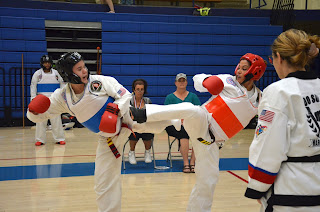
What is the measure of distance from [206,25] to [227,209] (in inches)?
318

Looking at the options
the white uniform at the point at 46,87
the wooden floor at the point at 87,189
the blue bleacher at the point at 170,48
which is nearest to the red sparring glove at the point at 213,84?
the wooden floor at the point at 87,189

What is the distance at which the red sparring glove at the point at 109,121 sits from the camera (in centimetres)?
287

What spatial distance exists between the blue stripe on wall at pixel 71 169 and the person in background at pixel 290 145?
3.87 m

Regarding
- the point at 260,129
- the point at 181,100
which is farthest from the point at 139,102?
the point at 260,129

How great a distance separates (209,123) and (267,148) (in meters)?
1.57

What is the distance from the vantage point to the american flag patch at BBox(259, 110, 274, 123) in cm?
174

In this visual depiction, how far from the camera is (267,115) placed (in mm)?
1762

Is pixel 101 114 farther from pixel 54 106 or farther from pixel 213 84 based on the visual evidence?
pixel 213 84

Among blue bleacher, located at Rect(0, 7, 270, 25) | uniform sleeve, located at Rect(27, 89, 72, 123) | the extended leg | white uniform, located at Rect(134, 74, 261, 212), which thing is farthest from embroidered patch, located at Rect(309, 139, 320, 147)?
blue bleacher, located at Rect(0, 7, 270, 25)

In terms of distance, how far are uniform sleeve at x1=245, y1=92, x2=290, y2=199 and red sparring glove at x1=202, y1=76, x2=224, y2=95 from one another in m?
1.42

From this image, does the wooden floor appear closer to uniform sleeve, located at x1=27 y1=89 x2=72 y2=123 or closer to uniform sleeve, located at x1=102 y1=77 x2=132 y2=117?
uniform sleeve, located at x1=27 y1=89 x2=72 y2=123

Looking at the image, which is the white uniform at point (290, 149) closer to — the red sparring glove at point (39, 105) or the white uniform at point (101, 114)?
the white uniform at point (101, 114)

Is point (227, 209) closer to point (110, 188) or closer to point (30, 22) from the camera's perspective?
point (110, 188)

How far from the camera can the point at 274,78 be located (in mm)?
11594
